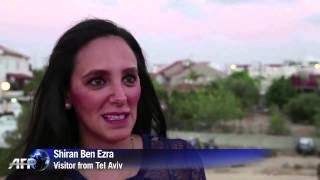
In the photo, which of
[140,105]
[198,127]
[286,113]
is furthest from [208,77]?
[140,105]

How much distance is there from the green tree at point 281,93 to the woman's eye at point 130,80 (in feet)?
80.2

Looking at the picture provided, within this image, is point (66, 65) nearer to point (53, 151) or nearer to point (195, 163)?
point (53, 151)

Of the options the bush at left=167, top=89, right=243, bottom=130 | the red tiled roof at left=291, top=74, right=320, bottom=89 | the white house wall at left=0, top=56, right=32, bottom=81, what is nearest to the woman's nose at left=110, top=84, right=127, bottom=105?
the bush at left=167, top=89, right=243, bottom=130

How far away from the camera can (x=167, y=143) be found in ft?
2.69

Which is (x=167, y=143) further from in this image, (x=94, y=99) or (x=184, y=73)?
(x=184, y=73)

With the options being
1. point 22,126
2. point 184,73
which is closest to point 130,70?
point 22,126

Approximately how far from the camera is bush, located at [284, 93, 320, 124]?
21.7 meters

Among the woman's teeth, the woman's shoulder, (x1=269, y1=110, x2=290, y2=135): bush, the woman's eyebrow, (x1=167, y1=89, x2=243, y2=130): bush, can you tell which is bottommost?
(x1=269, y1=110, x2=290, y2=135): bush

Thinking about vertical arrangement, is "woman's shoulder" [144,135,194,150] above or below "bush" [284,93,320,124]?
above

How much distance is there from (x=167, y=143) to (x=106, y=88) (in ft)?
0.47

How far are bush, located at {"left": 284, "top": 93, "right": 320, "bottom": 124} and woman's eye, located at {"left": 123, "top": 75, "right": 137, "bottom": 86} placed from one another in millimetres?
21217

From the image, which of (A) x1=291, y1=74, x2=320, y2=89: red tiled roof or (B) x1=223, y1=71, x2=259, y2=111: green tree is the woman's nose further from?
(A) x1=291, y1=74, x2=320, y2=89: red tiled roof

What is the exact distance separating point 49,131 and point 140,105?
0.15 meters

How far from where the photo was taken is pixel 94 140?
0.79 metres
